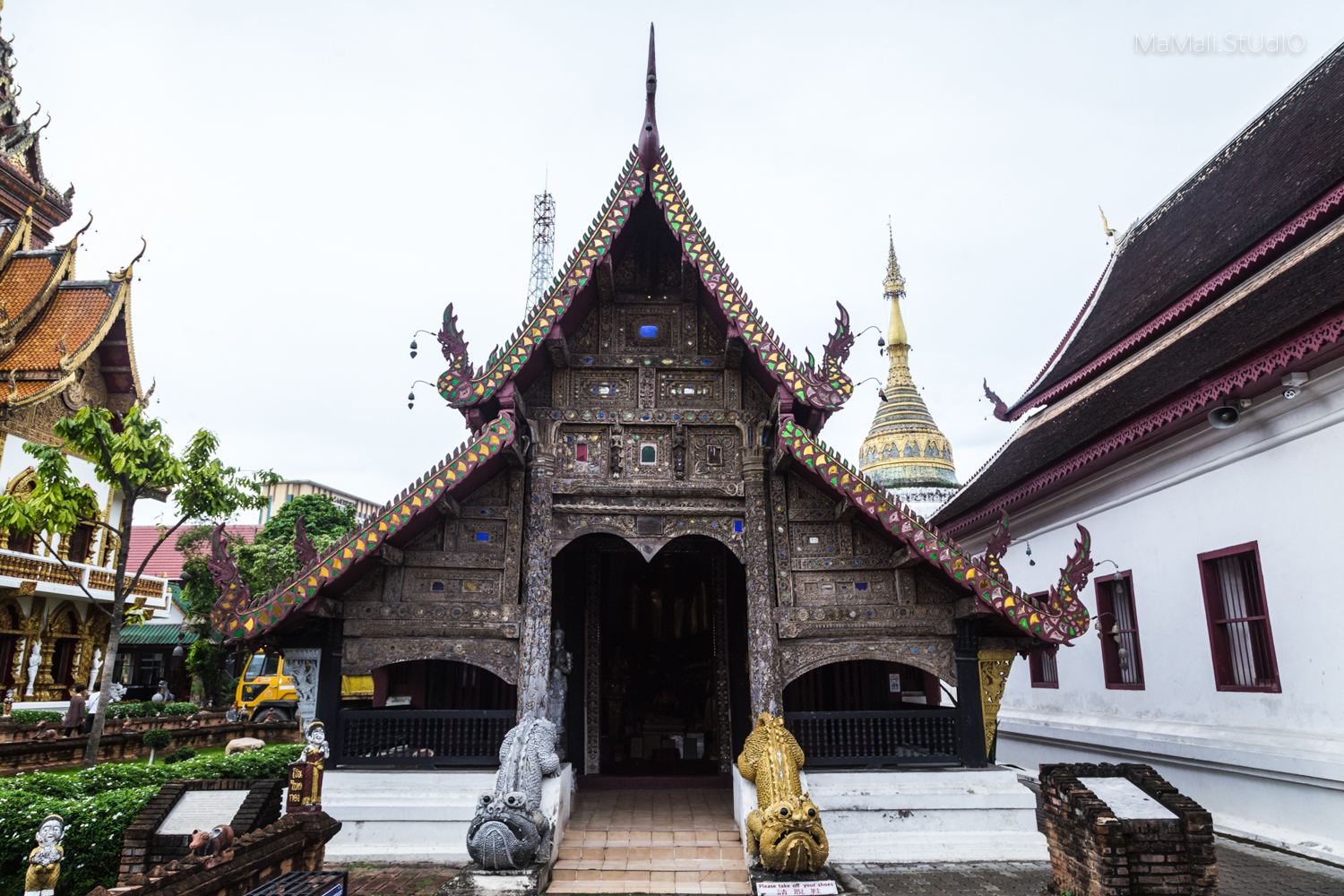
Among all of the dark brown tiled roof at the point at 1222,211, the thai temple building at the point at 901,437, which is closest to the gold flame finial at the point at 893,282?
the thai temple building at the point at 901,437

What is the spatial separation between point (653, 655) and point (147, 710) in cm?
1514

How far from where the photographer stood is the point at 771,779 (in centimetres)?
608

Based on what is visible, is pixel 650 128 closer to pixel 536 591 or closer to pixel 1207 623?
pixel 536 591

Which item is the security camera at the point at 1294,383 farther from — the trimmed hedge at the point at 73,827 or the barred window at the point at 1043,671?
the trimmed hedge at the point at 73,827

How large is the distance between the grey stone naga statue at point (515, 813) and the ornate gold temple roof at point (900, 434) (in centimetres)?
2721

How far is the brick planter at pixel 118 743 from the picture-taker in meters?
13.1

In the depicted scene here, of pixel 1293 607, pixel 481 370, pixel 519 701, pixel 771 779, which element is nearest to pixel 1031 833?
pixel 771 779

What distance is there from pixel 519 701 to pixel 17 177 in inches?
979

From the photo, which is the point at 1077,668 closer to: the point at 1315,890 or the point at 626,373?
the point at 1315,890

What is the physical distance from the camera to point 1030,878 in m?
6.24

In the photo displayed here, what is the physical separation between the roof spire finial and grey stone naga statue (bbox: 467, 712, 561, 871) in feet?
17.3

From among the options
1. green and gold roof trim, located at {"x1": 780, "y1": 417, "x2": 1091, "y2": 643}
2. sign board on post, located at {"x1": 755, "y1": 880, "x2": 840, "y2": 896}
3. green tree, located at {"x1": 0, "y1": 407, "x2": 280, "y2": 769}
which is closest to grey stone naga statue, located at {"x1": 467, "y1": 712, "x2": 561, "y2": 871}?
sign board on post, located at {"x1": 755, "y1": 880, "x2": 840, "y2": 896}

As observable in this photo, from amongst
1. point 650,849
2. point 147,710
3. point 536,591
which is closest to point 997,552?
point 650,849

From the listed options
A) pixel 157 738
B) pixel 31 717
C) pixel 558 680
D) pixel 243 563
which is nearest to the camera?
pixel 558 680
